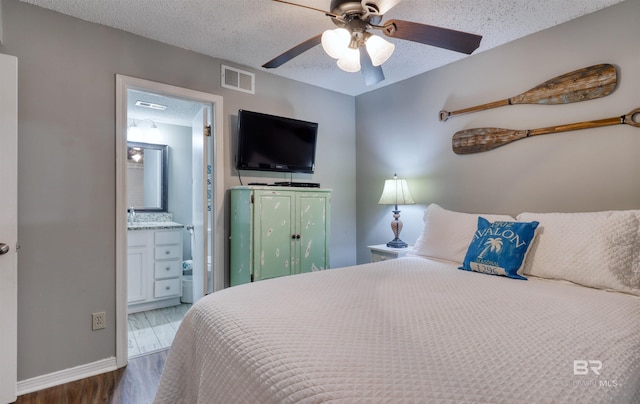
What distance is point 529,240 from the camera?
184cm

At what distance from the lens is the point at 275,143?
302cm

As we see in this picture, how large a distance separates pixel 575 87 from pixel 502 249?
1.29 metres

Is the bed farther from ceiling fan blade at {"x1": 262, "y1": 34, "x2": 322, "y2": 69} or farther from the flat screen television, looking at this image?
the flat screen television

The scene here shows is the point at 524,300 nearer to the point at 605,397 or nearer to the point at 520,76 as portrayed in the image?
the point at 605,397

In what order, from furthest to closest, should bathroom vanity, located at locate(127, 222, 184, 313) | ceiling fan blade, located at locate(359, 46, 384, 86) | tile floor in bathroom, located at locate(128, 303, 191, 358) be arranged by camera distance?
bathroom vanity, located at locate(127, 222, 184, 313) → tile floor in bathroom, located at locate(128, 303, 191, 358) → ceiling fan blade, located at locate(359, 46, 384, 86)

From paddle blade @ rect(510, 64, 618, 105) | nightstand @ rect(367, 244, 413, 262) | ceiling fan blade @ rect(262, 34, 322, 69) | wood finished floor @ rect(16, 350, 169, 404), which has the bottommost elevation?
wood finished floor @ rect(16, 350, 169, 404)

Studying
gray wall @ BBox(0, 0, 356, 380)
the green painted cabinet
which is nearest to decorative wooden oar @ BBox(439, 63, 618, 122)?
the green painted cabinet

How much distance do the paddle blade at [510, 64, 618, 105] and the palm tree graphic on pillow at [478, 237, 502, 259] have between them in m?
1.16

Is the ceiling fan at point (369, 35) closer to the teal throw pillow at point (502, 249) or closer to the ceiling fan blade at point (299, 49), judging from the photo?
the ceiling fan blade at point (299, 49)

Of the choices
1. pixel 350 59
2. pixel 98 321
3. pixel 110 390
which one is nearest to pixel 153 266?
pixel 98 321

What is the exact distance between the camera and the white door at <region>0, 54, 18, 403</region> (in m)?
1.78

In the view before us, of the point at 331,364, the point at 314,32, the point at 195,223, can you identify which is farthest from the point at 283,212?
the point at 331,364

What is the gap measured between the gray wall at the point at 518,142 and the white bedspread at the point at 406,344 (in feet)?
3.00

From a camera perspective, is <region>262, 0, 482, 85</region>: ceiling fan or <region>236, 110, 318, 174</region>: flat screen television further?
<region>236, 110, 318, 174</region>: flat screen television
